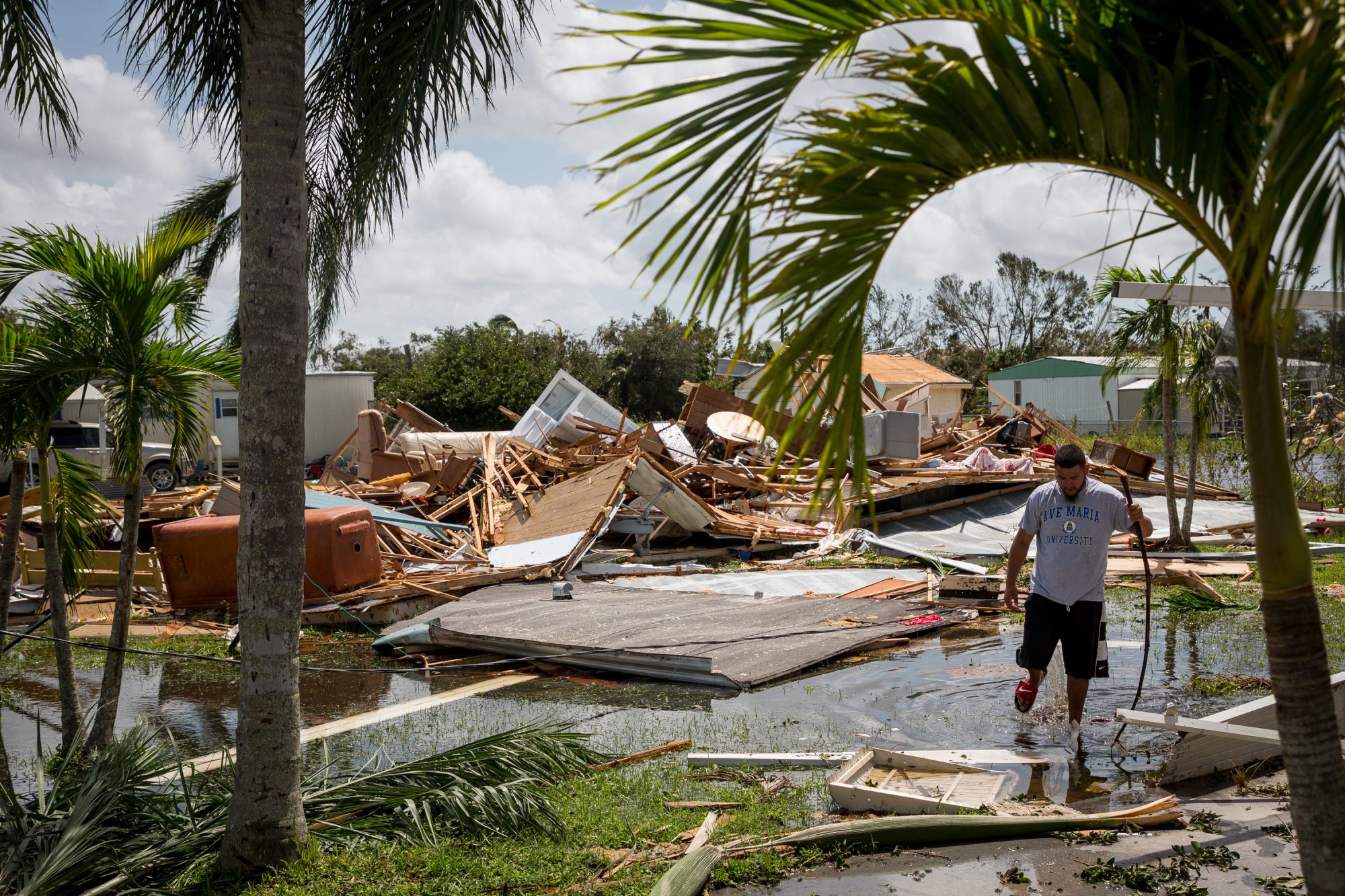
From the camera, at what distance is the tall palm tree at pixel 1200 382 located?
48.3ft

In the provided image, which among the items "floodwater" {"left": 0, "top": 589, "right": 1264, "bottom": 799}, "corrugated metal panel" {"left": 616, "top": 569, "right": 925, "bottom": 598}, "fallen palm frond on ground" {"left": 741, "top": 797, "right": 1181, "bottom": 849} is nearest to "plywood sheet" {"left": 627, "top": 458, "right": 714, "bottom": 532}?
"corrugated metal panel" {"left": 616, "top": 569, "right": 925, "bottom": 598}

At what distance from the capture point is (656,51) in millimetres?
2611

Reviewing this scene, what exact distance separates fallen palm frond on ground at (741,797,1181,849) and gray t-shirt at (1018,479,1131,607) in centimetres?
181

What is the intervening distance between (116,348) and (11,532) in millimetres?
1461

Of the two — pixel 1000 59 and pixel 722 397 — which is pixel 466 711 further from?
pixel 722 397

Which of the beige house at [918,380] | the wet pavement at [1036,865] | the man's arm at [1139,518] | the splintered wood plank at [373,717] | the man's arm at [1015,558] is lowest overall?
the splintered wood plank at [373,717]

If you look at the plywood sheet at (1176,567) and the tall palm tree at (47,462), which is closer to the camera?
the tall palm tree at (47,462)

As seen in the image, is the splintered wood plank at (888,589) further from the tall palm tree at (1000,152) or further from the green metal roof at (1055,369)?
the green metal roof at (1055,369)

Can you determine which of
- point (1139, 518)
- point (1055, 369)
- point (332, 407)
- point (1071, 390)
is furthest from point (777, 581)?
point (1055, 369)

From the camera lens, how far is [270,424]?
15.2ft

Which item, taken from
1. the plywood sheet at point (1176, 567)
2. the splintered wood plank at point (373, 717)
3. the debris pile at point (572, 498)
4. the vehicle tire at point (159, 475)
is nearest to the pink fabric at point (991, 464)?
the debris pile at point (572, 498)

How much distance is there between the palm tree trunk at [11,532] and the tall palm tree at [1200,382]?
14101 mm

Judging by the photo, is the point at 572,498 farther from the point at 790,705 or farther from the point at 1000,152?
the point at 1000,152

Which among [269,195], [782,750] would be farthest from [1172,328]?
[269,195]
